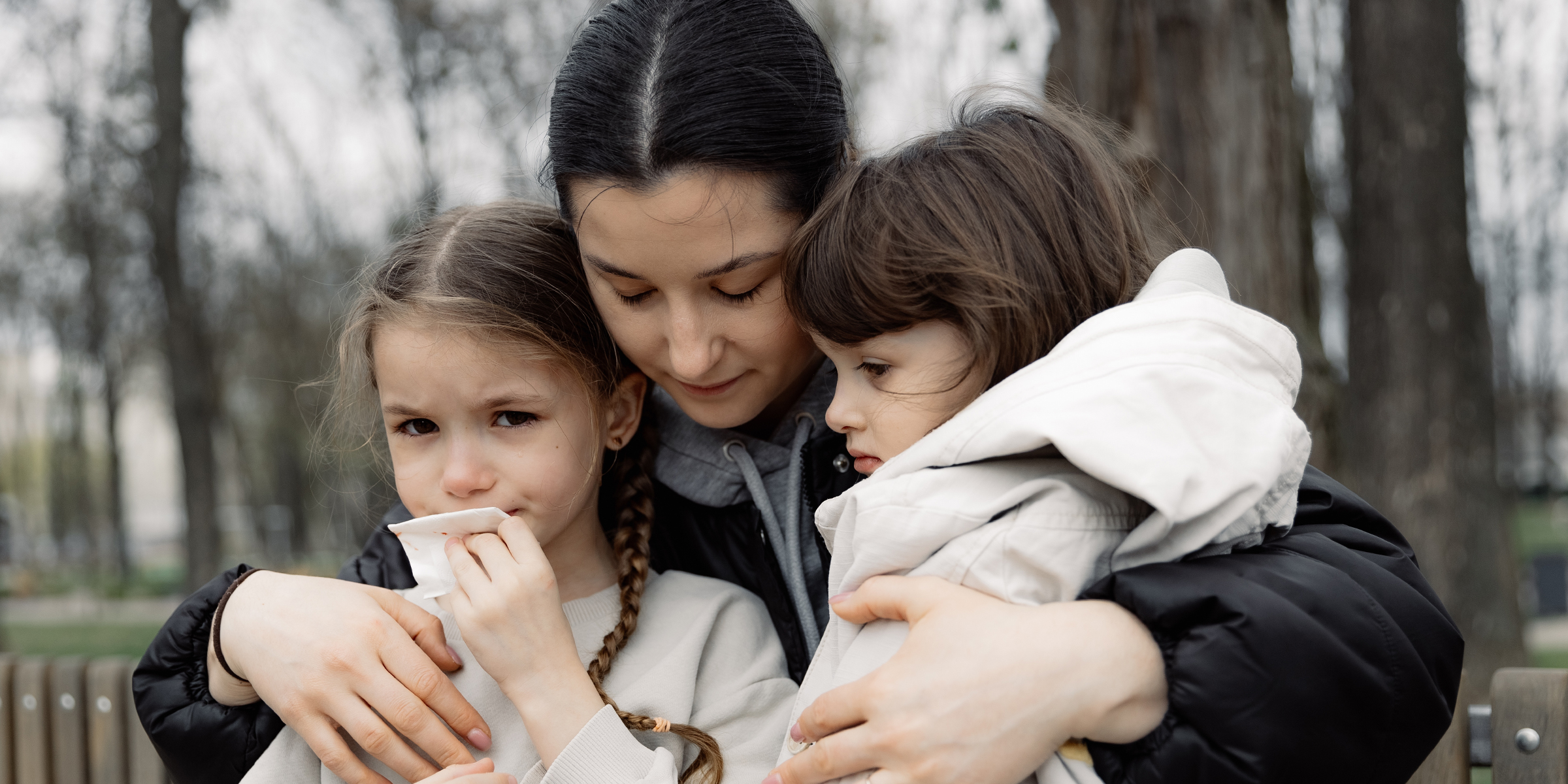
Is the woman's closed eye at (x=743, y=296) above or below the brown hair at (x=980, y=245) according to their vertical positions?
below

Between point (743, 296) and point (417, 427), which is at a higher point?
point (743, 296)

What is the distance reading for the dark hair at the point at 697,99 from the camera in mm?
1887

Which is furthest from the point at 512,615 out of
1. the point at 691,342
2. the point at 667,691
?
the point at 691,342

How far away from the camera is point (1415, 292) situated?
6.37m

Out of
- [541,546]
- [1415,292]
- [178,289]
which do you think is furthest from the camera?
[178,289]

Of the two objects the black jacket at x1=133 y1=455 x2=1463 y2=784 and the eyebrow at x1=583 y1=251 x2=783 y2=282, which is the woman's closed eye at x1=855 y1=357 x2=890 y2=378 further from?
the black jacket at x1=133 y1=455 x2=1463 y2=784

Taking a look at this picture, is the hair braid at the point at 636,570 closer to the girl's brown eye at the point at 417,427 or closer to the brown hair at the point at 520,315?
the brown hair at the point at 520,315

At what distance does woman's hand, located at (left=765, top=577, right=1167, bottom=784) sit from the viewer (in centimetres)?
143

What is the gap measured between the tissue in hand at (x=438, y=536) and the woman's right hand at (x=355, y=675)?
9 centimetres

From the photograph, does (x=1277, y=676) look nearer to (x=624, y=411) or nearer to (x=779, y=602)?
(x=779, y=602)

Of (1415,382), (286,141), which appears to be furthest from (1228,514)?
(286,141)

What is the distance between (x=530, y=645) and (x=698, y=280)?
62 cm

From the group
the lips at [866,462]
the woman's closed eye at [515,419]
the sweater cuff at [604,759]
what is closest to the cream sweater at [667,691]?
the sweater cuff at [604,759]

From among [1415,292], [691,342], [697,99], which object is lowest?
[1415,292]
